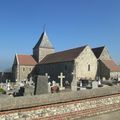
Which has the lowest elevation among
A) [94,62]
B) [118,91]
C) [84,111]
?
[84,111]

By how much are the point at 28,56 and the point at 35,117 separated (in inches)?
2073

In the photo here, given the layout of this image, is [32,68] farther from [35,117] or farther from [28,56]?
[35,117]

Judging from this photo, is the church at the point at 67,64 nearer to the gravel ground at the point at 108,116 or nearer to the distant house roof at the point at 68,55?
the distant house roof at the point at 68,55

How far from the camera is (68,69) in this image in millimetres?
45062

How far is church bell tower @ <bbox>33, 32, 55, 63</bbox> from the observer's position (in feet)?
191

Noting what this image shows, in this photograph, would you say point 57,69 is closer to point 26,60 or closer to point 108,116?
point 26,60

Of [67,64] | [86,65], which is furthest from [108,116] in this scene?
[86,65]

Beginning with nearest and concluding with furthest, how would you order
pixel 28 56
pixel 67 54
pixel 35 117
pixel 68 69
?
pixel 35 117 → pixel 68 69 → pixel 67 54 → pixel 28 56

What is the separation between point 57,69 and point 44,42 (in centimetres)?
1358

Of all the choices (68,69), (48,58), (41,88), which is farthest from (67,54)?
(41,88)

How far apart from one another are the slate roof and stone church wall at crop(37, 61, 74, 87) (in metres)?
6.50

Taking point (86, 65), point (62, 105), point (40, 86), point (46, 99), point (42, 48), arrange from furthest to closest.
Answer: point (42, 48) < point (86, 65) < point (40, 86) < point (62, 105) < point (46, 99)

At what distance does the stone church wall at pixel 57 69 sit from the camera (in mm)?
44284

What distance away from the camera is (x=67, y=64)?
45219mm
